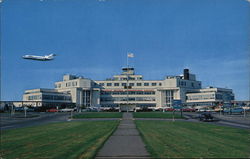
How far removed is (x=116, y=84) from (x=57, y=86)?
102ft

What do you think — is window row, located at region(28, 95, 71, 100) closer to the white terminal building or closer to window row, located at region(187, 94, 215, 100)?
the white terminal building

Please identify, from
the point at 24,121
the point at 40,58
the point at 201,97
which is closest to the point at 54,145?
the point at 24,121

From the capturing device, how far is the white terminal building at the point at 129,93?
4956 inches

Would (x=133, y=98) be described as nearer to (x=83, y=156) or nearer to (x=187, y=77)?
(x=187, y=77)

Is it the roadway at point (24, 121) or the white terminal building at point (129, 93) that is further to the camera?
the white terminal building at point (129, 93)

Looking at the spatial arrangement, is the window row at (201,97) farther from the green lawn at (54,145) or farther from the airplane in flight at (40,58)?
the green lawn at (54,145)

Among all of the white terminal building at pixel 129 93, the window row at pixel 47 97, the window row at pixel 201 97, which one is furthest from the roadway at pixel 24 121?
the window row at pixel 201 97

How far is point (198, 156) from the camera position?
11.2 metres

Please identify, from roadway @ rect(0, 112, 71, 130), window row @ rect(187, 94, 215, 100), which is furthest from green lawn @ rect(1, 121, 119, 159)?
window row @ rect(187, 94, 215, 100)

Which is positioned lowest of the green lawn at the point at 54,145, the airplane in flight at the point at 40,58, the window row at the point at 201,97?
the green lawn at the point at 54,145

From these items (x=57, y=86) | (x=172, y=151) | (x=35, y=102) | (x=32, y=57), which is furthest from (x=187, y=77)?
(x=172, y=151)

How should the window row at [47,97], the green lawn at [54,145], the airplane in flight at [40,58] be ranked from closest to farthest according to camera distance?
the green lawn at [54,145] < the airplane in flight at [40,58] < the window row at [47,97]

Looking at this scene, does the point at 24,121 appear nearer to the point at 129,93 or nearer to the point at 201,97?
the point at 129,93

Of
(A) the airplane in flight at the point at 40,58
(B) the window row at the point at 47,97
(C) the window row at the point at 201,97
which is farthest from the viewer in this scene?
(C) the window row at the point at 201,97
